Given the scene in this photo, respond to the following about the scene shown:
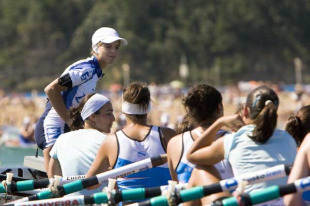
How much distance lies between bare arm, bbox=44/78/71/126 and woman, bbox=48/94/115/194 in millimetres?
782

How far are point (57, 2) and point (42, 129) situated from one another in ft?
290

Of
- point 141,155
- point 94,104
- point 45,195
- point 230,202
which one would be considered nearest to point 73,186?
point 45,195

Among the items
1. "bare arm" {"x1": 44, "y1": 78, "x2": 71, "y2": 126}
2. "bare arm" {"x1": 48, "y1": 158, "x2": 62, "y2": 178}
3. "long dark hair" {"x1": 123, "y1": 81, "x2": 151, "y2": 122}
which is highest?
"bare arm" {"x1": 44, "y1": 78, "x2": 71, "y2": 126}

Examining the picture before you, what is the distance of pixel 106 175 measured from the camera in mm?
6473

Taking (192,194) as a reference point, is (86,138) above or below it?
above

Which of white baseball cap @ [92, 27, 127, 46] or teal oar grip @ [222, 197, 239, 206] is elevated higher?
white baseball cap @ [92, 27, 127, 46]

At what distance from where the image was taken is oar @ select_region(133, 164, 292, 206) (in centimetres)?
541

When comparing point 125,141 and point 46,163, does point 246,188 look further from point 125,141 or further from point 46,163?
point 46,163

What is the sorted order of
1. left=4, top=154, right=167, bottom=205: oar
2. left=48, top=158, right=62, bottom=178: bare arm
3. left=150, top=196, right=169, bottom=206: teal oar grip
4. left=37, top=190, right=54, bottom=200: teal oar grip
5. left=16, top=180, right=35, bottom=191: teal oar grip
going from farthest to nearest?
left=48, top=158, right=62, bottom=178: bare arm < left=16, top=180, right=35, bottom=191: teal oar grip < left=37, top=190, right=54, bottom=200: teal oar grip < left=4, top=154, right=167, bottom=205: oar < left=150, top=196, right=169, bottom=206: teal oar grip

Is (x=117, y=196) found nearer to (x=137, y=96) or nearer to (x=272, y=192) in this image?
(x=137, y=96)

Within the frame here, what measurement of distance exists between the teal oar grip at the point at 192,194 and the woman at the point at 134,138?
2.78ft

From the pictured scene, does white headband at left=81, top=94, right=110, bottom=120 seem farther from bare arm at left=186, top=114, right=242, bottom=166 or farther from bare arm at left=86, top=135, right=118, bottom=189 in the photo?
bare arm at left=186, top=114, right=242, bottom=166

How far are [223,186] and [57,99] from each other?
2827 mm

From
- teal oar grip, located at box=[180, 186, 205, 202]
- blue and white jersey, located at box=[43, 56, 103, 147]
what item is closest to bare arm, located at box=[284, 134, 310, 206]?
teal oar grip, located at box=[180, 186, 205, 202]
